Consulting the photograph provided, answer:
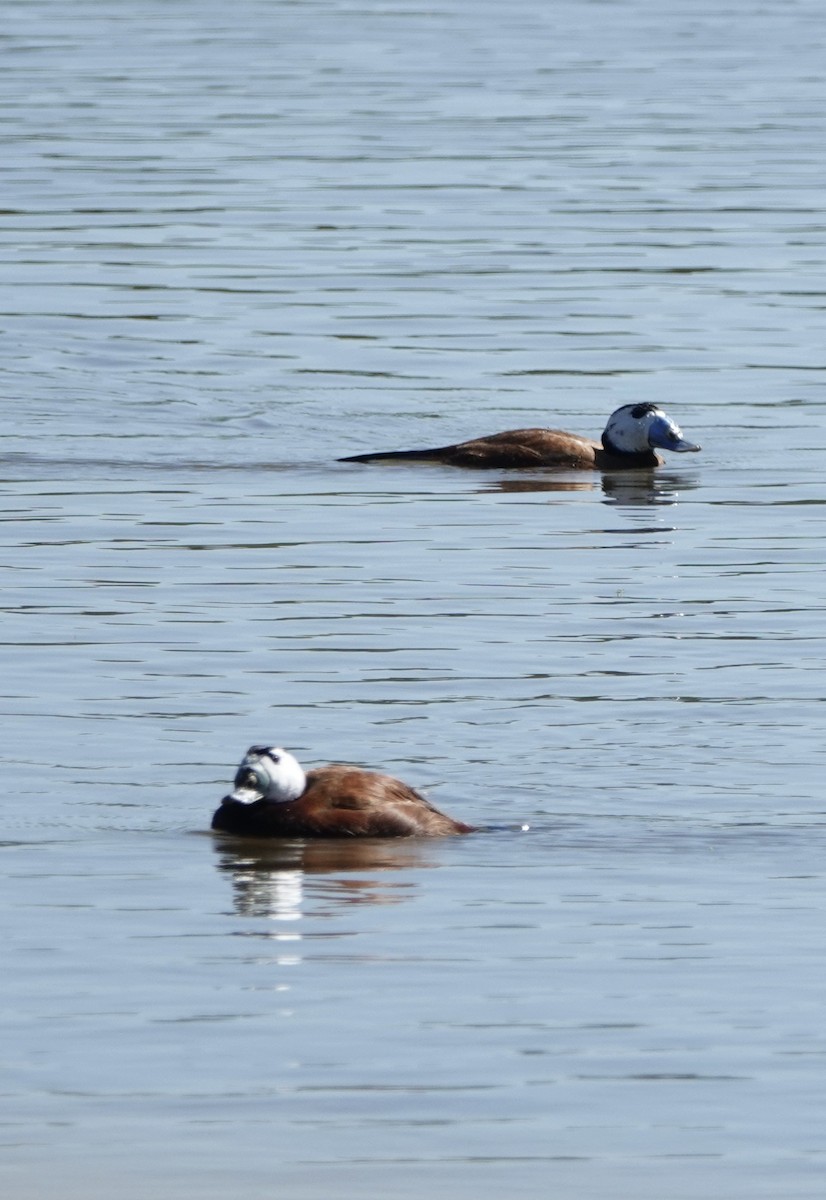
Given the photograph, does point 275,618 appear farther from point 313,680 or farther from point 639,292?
point 639,292

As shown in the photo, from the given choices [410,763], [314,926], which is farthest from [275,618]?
[314,926]

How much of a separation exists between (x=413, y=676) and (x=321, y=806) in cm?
217

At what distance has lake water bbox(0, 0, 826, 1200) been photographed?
705 cm

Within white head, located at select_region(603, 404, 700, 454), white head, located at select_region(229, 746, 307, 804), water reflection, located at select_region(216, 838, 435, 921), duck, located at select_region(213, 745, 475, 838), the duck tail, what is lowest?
water reflection, located at select_region(216, 838, 435, 921)

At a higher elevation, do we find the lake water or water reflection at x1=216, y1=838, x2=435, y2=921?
the lake water

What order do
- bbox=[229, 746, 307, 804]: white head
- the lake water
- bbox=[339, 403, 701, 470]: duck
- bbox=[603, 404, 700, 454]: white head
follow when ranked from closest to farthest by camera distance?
the lake water < bbox=[229, 746, 307, 804]: white head < bbox=[339, 403, 701, 470]: duck < bbox=[603, 404, 700, 454]: white head

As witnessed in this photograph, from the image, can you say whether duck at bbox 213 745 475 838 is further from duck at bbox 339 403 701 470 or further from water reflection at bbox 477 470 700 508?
duck at bbox 339 403 701 470

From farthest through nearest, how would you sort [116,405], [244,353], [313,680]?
[244,353], [116,405], [313,680]

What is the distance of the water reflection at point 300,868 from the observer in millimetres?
8922

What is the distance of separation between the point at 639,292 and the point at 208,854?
578 inches

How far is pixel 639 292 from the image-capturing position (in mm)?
23562

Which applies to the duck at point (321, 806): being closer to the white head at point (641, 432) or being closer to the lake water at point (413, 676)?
the lake water at point (413, 676)

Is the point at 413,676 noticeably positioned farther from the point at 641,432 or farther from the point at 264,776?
the point at 641,432

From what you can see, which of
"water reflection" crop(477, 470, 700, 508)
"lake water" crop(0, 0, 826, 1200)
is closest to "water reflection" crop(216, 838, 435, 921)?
"lake water" crop(0, 0, 826, 1200)
